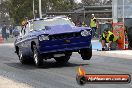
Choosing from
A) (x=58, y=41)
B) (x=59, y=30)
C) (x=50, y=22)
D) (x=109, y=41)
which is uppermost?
(x=50, y=22)

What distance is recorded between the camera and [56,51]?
12.9 metres

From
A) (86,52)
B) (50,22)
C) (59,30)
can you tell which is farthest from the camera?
(50,22)

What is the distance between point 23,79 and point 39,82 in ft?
3.19

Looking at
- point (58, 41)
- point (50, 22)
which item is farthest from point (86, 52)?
point (50, 22)

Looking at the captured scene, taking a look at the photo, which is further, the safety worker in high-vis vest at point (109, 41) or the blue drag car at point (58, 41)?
the safety worker in high-vis vest at point (109, 41)

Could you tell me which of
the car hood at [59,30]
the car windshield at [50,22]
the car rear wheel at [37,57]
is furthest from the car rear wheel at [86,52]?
the car rear wheel at [37,57]

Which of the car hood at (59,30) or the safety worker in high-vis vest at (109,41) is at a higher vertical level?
the car hood at (59,30)

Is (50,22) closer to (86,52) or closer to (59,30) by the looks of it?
(59,30)

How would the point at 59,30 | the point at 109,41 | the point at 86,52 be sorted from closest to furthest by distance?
the point at 59,30
the point at 86,52
the point at 109,41

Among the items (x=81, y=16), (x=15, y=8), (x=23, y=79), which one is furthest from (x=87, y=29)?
(x=15, y=8)

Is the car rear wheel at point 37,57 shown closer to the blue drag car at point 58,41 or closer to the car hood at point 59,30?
the blue drag car at point 58,41

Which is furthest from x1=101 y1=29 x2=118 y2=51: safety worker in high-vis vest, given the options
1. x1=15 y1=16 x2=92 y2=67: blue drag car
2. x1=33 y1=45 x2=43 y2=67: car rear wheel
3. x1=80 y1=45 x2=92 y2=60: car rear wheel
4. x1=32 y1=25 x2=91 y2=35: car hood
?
x1=33 y1=45 x2=43 y2=67: car rear wheel

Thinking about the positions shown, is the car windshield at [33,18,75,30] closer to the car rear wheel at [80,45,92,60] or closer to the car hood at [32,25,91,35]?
the car hood at [32,25,91,35]

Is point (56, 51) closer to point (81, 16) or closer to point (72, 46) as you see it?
point (72, 46)
